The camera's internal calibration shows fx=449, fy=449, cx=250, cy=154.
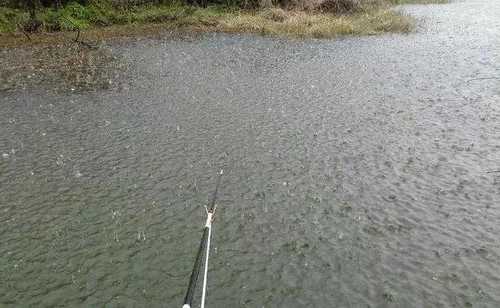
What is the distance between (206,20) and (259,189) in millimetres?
24952

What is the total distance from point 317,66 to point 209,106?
8.50 m

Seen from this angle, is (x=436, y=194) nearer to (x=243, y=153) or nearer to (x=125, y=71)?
(x=243, y=153)

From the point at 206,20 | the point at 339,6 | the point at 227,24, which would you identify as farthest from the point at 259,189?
the point at 339,6

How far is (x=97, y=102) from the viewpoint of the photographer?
1858 centimetres

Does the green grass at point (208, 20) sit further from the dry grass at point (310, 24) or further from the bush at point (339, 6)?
the bush at point (339, 6)

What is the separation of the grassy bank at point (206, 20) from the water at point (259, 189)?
10575 mm

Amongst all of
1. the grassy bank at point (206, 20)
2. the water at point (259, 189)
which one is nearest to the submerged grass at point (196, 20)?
the grassy bank at point (206, 20)

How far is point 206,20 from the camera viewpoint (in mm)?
34219

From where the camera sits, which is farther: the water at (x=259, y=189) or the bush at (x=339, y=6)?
the bush at (x=339, y=6)

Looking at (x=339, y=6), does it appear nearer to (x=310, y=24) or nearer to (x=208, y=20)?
(x=310, y=24)

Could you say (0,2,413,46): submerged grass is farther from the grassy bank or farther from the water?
the water

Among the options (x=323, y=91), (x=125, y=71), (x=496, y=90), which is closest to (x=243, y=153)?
(x=323, y=91)

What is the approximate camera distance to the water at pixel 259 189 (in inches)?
344

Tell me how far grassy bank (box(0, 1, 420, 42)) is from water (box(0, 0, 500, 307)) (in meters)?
10.6
